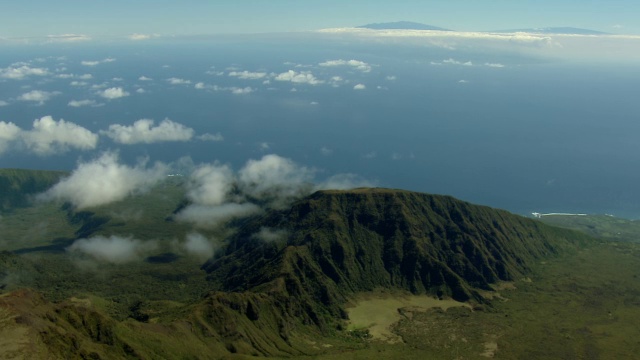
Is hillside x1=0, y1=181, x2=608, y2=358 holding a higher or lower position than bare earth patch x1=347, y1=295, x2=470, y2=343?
higher

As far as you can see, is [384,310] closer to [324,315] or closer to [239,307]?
[324,315]

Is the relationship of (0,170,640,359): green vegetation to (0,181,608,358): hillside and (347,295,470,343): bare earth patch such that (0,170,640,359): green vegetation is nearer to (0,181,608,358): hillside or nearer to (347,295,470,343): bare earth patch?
(0,181,608,358): hillside

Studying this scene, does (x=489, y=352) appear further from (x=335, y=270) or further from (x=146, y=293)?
(x=146, y=293)

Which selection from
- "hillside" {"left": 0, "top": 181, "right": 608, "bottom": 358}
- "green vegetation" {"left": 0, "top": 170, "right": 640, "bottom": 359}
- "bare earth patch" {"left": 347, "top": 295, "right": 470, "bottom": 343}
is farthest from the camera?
"bare earth patch" {"left": 347, "top": 295, "right": 470, "bottom": 343}

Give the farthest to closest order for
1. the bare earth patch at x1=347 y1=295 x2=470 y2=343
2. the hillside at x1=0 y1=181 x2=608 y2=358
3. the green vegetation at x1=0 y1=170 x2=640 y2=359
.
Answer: the bare earth patch at x1=347 y1=295 x2=470 y2=343 → the green vegetation at x1=0 y1=170 x2=640 y2=359 → the hillside at x1=0 y1=181 x2=608 y2=358

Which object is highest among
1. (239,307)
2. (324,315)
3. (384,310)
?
(239,307)

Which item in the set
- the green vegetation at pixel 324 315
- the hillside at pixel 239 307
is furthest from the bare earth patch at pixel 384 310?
the hillside at pixel 239 307

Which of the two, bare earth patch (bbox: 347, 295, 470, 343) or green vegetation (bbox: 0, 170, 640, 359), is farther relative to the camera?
bare earth patch (bbox: 347, 295, 470, 343)

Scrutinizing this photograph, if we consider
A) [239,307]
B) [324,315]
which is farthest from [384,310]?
[239,307]

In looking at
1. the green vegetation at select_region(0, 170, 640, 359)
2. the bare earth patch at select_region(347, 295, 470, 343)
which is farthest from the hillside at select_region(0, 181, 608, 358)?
the bare earth patch at select_region(347, 295, 470, 343)

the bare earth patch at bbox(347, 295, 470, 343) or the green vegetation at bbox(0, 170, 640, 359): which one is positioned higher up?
the green vegetation at bbox(0, 170, 640, 359)

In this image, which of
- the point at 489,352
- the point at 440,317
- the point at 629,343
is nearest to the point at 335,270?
the point at 440,317
